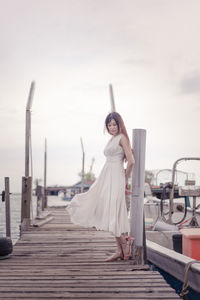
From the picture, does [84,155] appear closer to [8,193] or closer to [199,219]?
[8,193]

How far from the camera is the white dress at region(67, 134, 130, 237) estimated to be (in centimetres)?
471

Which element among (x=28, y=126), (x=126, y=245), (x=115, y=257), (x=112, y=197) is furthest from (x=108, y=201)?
(x=28, y=126)

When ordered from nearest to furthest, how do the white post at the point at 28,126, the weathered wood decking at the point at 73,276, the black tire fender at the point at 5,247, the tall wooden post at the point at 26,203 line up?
the weathered wood decking at the point at 73,276 < the black tire fender at the point at 5,247 < the tall wooden post at the point at 26,203 < the white post at the point at 28,126

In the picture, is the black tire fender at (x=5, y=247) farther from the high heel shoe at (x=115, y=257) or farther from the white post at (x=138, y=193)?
the white post at (x=138, y=193)

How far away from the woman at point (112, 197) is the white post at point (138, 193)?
0.12m

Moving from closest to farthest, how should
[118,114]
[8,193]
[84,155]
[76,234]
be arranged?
[118,114] → [76,234] → [8,193] → [84,155]

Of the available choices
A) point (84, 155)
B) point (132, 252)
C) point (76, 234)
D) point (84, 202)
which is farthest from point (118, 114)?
point (84, 155)

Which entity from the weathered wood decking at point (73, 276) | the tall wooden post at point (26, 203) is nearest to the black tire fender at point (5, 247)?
the weathered wood decking at point (73, 276)

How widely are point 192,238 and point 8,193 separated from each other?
7019mm

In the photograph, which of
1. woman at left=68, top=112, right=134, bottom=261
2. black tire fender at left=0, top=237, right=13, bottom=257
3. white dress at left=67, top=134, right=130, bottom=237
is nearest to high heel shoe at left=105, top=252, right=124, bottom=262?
woman at left=68, top=112, right=134, bottom=261

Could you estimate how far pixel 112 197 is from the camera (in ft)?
15.6

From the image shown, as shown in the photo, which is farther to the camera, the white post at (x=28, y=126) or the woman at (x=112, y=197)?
the white post at (x=28, y=126)

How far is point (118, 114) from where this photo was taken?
4949 mm

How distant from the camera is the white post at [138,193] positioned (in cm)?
477
